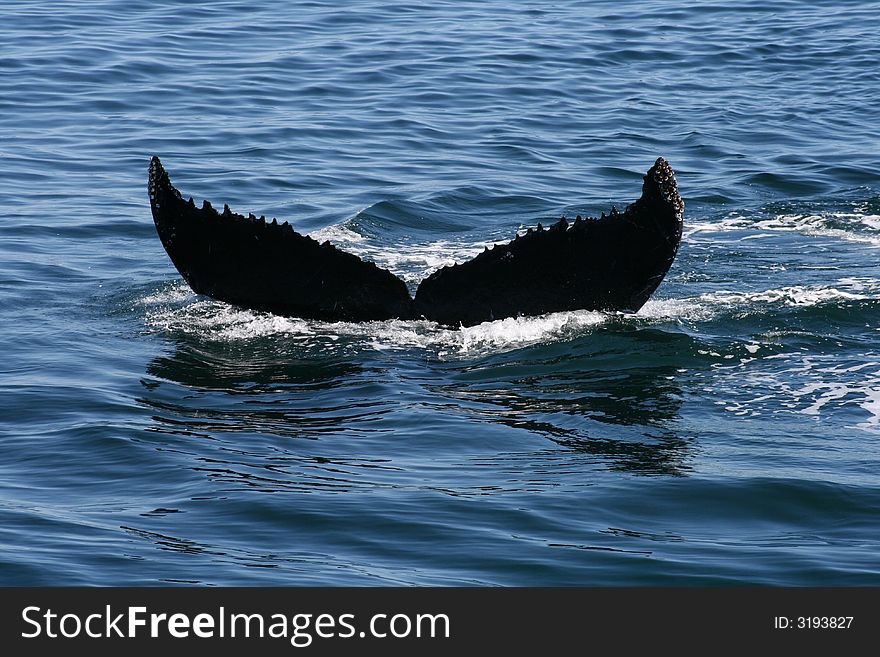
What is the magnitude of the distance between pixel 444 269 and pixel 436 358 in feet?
2.04

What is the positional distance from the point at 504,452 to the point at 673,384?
66.6 inches

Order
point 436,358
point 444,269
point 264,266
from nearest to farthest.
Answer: point 264,266
point 444,269
point 436,358

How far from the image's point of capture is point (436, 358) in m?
9.71

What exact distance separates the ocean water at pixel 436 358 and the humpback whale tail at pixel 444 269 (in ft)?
1.10

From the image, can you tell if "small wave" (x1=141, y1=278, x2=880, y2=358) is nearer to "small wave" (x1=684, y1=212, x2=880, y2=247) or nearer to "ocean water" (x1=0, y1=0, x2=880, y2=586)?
"ocean water" (x1=0, y1=0, x2=880, y2=586)

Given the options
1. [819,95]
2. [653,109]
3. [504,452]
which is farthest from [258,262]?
[819,95]

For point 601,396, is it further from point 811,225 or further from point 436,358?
point 811,225

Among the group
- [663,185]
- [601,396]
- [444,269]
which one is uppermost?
[663,185]

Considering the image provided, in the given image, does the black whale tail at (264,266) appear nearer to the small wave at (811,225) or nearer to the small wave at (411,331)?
the small wave at (411,331)

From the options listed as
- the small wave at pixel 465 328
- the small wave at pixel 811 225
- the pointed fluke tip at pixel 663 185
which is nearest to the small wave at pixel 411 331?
the small wave at pixel 465 328

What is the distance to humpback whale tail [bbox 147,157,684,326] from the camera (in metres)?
8.88

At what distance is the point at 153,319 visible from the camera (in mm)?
11102

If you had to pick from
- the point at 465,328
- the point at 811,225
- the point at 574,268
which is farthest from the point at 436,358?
the point at 811,225

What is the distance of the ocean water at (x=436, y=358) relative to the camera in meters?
6.79
